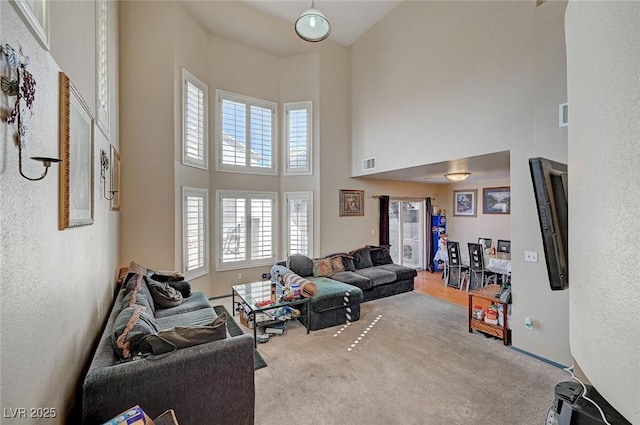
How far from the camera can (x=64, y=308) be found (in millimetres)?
1430

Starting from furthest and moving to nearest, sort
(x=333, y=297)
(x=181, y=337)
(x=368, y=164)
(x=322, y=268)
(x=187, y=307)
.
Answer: (x=368, y=164) < (x=322, y=268) < (x=333, y=297) < (x=187, y=307) < (x=181, y=337)

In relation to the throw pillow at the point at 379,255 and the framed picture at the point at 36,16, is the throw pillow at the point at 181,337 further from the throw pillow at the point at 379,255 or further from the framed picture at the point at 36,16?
the throw pillow at the point at 379,255

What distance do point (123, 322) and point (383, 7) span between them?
637 cm

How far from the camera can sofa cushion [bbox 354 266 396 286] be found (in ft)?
17.0

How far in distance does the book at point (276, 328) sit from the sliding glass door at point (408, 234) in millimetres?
4342

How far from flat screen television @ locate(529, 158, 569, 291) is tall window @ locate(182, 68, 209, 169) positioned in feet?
15.2

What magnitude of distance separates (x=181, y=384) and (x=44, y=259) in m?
1.16

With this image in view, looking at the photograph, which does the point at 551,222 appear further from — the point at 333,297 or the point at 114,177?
the point at 114,177

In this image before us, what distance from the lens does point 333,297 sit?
4000 mm

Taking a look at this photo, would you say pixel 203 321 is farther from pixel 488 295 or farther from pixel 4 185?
pixel 488 295

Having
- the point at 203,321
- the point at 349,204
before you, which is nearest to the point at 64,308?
the point at 203,321

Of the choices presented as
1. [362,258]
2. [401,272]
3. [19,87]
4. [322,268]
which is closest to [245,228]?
[322,268]

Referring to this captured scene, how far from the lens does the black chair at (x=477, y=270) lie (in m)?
5.62

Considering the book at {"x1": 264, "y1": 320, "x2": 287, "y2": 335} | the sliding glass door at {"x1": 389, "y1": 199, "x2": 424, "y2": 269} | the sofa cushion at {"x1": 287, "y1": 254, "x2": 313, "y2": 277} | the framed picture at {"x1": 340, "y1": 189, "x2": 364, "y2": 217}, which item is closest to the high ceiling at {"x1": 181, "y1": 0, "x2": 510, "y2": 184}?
the framed picture at {"x1": 340, "y1": 189, "x2": 364, "y2": 217}
